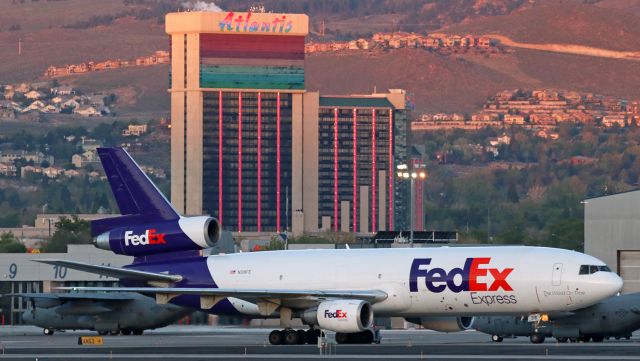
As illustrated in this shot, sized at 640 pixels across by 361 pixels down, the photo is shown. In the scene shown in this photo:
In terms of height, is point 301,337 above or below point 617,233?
below

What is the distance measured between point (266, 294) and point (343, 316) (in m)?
5.01

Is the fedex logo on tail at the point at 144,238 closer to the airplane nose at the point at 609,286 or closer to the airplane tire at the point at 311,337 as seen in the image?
the airplane tire at the point at 311,337

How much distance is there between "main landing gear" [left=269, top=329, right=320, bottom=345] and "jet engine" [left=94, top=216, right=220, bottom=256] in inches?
333

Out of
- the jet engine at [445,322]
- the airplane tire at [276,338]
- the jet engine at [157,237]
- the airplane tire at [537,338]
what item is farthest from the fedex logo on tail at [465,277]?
the jet engine at [157,237]

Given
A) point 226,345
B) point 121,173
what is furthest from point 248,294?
point 121,173

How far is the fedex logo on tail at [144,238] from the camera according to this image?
11444cm

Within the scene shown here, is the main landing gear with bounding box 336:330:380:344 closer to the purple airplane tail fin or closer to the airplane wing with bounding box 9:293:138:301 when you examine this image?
the purple airplane tail fin

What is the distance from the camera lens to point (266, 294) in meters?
109

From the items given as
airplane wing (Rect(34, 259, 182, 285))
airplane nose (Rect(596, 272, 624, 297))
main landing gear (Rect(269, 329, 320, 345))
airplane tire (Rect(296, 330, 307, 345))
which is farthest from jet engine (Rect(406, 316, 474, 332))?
airplane wing (Rect(34, 259, 182, 285))

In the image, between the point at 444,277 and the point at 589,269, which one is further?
the point at 444,277

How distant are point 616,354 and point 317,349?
16473 millimetres

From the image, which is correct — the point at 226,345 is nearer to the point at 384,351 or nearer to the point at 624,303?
the point at 384,351

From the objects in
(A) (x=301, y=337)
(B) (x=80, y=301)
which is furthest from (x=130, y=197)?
(B) (x=80, y=301)

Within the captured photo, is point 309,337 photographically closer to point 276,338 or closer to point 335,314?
point 276,338
